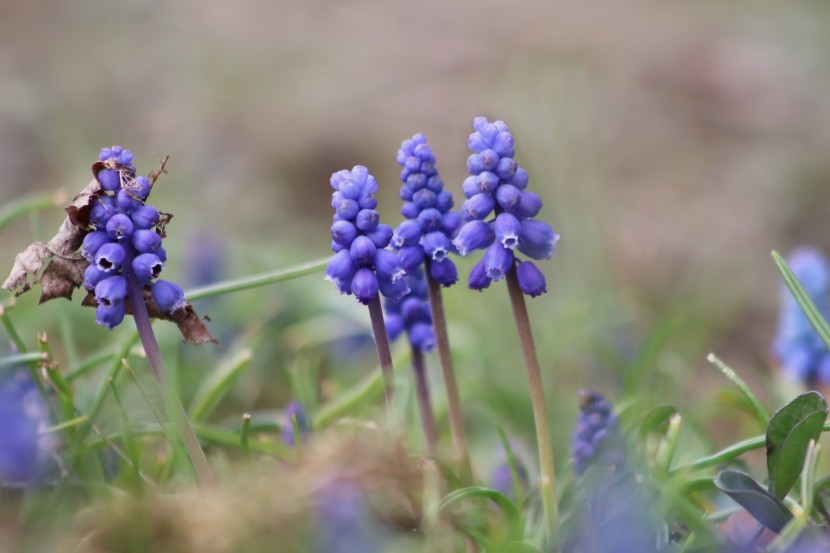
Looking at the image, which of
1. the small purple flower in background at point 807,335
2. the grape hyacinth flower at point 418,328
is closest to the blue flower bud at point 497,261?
the grape hyacinth flower at point 418,328

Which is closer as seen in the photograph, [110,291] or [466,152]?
[110,291]

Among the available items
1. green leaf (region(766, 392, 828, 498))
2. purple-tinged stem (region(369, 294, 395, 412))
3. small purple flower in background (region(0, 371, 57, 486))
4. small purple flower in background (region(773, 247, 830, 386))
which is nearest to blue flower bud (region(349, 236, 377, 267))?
purple-tinged stem (region(369, 294, 395, 412))

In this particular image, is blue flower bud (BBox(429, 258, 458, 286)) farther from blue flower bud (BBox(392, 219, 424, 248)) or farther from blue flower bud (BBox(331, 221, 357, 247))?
blue flower bud (BBox(331, 221, 357, 247))

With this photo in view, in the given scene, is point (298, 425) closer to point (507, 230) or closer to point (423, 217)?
point (423, 217)

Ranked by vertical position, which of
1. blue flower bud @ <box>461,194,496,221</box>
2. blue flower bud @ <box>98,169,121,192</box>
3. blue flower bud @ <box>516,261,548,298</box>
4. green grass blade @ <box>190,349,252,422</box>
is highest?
blue flower bud @ <box>98,169,121,192</box>

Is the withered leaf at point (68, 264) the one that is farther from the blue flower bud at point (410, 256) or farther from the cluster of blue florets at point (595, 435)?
the cluster of blue florets at point (595, 435)

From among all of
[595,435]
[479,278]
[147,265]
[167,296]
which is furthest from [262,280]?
[595,435]

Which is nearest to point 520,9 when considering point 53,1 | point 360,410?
point 53,1

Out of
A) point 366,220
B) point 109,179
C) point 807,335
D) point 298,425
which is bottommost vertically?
point 807,335
